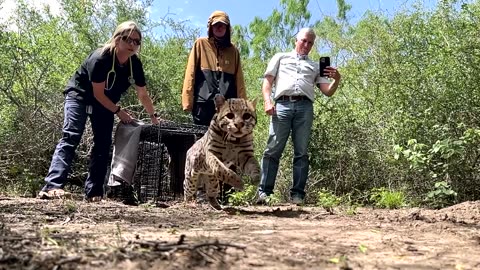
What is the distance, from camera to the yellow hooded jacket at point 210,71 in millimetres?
5977

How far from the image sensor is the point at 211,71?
6.04 metres

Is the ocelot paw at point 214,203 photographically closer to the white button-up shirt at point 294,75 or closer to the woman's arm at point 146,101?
the woman's arm at point 146,101

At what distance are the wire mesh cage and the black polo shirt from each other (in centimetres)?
62

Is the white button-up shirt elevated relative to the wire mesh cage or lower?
elevated

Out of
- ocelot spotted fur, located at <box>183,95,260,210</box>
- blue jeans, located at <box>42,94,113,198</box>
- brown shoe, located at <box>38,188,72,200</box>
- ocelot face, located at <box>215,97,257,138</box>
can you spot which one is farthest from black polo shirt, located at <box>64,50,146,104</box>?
ocelot face, located at <box>215,97,257,138</box>

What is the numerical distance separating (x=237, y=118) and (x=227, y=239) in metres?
2.43

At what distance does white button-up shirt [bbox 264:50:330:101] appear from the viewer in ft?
20.6

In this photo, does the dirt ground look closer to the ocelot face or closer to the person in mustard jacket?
the ocelot face

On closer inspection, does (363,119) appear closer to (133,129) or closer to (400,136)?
(400,136)

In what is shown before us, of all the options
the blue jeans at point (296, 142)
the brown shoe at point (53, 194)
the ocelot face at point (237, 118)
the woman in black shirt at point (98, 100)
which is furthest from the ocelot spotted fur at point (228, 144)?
the brown shoe at point (53, 194)

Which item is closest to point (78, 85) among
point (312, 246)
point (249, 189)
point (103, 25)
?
point (249, 189)

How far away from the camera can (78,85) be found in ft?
18.1

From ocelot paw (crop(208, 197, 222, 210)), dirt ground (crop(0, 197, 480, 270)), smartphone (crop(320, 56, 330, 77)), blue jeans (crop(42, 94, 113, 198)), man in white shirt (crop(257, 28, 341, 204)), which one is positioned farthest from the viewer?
smartphone (crop(320, 56, 330, 77))

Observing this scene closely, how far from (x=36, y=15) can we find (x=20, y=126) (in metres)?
3.14
